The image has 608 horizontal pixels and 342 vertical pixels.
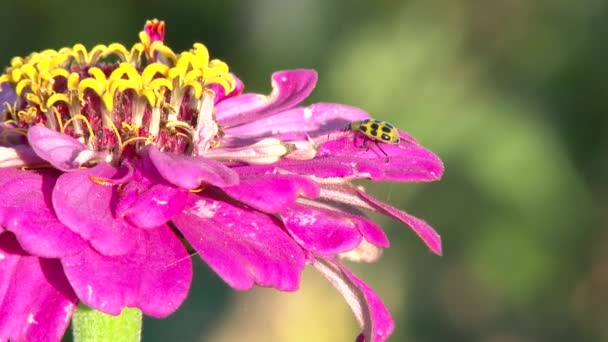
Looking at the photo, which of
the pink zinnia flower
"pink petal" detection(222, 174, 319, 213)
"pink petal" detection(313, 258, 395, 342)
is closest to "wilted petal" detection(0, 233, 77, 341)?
the pink zinnia flower

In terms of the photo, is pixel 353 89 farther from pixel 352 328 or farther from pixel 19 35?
pixel 19 35

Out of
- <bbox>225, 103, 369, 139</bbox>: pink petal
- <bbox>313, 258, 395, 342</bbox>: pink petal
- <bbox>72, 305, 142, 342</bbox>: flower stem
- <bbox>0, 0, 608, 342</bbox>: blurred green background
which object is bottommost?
<bbox>0, 0, 608, 342</bbox>: blurred green background

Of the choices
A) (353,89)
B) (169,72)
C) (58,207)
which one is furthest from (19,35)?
(58,207)

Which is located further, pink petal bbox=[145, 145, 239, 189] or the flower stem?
the flower stem

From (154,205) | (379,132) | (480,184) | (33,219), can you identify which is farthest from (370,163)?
(480,184)

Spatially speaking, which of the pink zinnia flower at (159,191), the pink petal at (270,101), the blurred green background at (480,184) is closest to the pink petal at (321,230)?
the pink zinnia flower at (159,191)

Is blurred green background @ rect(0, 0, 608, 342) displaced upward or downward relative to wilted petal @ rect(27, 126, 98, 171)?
downward

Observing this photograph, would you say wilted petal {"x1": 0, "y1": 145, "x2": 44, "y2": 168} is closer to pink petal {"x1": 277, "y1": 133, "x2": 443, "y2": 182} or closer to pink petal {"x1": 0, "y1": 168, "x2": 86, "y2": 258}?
pink petal {"x1": 0, "y1": 168, "x2": 86, "y2": 258}
